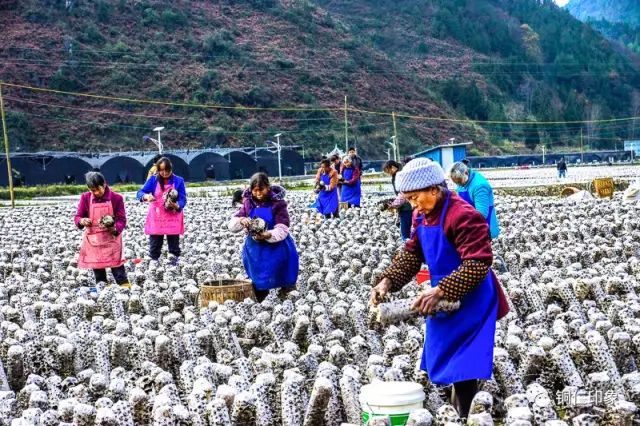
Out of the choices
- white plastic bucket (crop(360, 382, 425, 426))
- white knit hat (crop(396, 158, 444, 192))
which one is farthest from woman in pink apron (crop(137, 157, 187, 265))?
white plastic bucket (crop(360, 382, 425, 426))

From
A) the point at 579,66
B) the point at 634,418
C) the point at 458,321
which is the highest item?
the point at 579,66

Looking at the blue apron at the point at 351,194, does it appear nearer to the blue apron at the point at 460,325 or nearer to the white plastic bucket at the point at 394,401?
the blue apron at the point at 460,325

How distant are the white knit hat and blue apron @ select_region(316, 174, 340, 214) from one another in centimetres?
1098

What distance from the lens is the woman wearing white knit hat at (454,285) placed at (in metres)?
3.88

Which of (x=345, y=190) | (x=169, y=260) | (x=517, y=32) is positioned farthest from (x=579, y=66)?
(x=169, y=260)

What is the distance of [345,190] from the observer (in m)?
16.1

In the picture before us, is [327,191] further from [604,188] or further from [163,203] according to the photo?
[604,188]

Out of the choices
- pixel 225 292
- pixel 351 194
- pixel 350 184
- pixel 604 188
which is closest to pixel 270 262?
pixel 225 292

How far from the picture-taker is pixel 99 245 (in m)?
8.55

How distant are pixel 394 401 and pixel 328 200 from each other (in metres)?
11.3

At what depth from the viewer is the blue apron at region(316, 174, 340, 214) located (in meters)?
15.0

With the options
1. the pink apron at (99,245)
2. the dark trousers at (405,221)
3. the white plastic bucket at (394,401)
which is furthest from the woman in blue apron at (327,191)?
the white plastic bucket at (394,401)

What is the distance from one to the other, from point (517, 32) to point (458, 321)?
118604 millimetres

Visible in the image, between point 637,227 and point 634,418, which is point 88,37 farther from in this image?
point 634,418
